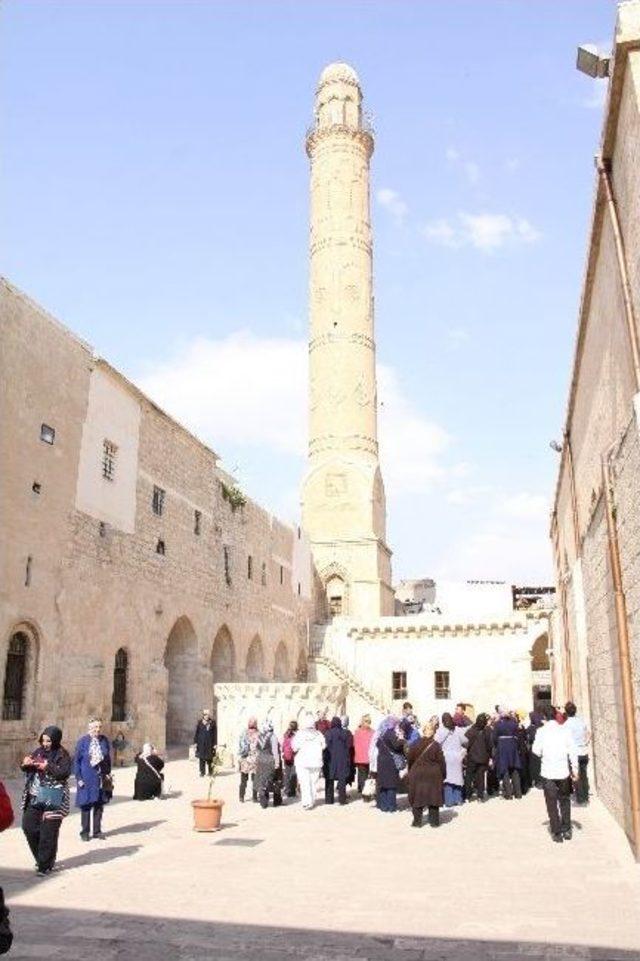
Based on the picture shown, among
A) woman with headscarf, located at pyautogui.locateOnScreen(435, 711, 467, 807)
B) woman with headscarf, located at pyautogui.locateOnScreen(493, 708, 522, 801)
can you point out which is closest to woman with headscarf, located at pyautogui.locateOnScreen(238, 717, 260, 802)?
woman with headscarf, located at pyautogui.locateOnScreen(435, 711, 467, 807)

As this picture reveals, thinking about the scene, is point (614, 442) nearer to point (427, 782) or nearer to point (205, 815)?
point (427, 782)

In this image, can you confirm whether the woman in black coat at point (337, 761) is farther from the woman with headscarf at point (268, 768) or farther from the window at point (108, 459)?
the window at point (108, 459)

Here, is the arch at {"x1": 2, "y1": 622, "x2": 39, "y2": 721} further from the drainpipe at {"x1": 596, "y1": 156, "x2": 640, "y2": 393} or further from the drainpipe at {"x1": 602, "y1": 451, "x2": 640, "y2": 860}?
the drainpipe at {"x1": 596, "y1": 156, "x2": 640, "y2": 393}

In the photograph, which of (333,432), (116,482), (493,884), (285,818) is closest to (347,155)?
(333,432)

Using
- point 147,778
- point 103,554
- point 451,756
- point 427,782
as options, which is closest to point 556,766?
point 427,782

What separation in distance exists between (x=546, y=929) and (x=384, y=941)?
1.09 metres

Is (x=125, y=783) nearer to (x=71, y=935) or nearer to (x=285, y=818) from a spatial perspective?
(x=285, y=818)

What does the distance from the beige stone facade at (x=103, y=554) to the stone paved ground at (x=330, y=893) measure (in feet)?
21.0

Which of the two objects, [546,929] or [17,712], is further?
[17,712]

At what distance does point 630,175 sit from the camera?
6145mm

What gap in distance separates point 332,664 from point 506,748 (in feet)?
65.6

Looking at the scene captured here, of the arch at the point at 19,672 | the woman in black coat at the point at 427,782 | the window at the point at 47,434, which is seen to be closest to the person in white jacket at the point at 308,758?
the woman in black coat at the point at 427,782

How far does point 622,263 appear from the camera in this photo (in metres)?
6.51

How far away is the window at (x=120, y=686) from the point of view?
1833 cm
